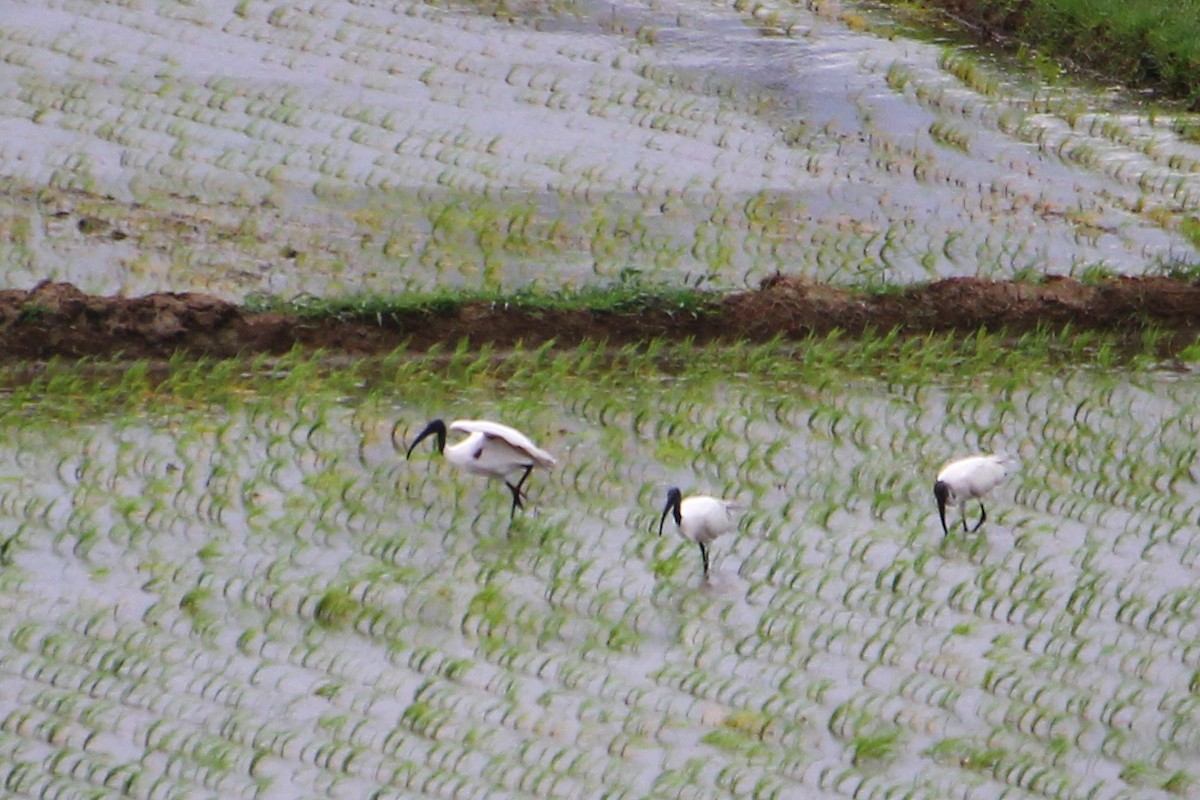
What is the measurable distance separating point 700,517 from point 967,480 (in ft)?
3.15

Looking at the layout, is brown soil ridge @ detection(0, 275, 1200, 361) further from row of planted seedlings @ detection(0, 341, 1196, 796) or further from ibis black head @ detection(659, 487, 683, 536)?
ibis black head @ detection(659, 487, 683, 536)

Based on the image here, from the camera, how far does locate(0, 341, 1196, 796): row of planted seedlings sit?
5438mm

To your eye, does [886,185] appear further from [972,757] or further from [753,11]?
[972,757]

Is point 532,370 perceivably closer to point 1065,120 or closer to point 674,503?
point 674,503

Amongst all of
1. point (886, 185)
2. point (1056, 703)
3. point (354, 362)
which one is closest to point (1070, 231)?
point (886, 185)

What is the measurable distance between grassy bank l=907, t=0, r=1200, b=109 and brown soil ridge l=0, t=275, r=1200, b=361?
387 centimetres

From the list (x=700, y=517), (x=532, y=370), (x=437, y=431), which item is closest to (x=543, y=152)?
(x=532, y=370)

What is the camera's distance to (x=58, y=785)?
16.6 feet

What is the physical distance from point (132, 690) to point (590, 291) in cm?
362

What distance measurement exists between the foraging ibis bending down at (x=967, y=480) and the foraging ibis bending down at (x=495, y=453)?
129 centimetres

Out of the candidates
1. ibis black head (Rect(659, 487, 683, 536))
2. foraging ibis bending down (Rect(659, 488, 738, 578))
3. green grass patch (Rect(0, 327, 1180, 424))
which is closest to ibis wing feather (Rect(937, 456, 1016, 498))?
foraging ibis bending down (Rect(659, 488, 738, 578))

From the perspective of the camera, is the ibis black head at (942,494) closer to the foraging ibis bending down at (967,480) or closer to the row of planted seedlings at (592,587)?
the foraging ibis bending down at (967,480)

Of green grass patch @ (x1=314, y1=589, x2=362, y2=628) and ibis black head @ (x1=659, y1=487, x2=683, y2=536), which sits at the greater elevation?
ibis black head @ (x1=659, y1=487, x2=683, y2=536)

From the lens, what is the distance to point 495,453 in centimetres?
675
